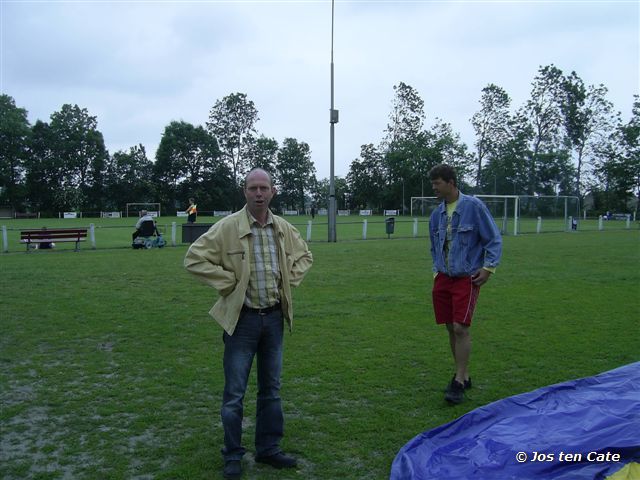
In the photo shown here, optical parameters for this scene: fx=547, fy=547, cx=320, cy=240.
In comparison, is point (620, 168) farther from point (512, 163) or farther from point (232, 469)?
point (232, 469)

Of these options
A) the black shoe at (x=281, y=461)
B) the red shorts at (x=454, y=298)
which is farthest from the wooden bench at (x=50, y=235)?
the black shoe at (x=281, y=461)

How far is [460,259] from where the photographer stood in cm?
473

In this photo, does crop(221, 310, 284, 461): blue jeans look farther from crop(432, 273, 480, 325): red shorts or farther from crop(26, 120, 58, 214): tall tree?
crop(26, 120, 58, 214): tall tree

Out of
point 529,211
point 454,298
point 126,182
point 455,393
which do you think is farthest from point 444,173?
point 126,182

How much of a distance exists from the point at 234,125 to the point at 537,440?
3404 inches

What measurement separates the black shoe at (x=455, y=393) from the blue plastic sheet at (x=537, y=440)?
536 mm

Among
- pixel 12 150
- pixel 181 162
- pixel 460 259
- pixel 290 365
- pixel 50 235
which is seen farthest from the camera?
pixel 181 162

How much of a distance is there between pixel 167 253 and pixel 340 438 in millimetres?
14832

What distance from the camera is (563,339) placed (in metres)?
6.57

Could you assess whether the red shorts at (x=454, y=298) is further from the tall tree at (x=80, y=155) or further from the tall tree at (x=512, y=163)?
the tall tree at (x=80, y=155)

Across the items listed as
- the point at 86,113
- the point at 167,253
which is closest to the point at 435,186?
the point at 167,253

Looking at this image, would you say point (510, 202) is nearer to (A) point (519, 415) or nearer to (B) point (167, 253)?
(B) point (167, 253)

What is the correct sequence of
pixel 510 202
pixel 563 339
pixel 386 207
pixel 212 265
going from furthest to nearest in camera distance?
pixel 386 207 < pixel 510 202 < pixel 563 339 < pixel 212 265

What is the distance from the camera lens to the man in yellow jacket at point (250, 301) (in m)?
3.41
